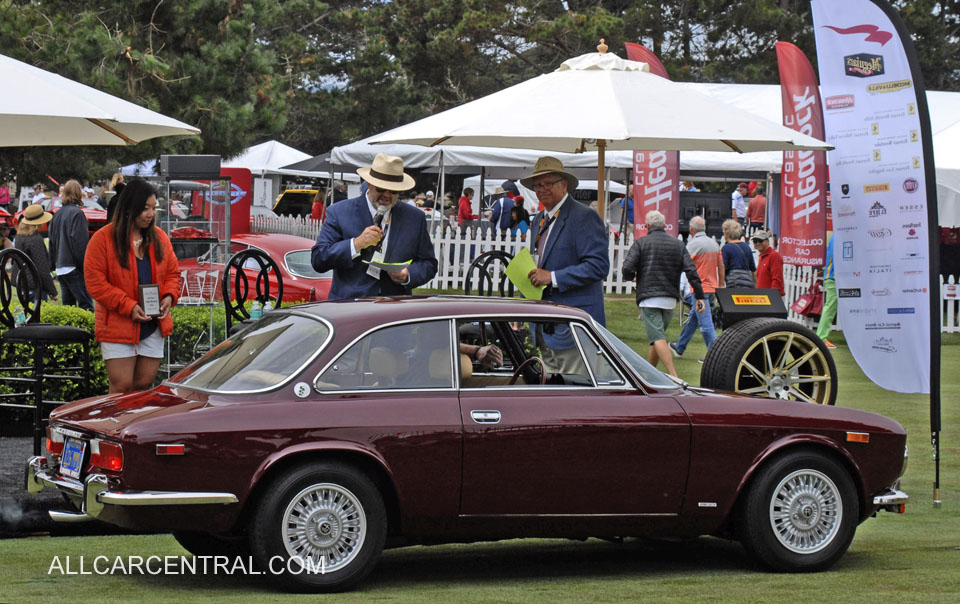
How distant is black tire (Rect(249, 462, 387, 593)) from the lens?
18.9 feet

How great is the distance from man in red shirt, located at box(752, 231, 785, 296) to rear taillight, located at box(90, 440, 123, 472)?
12.4m

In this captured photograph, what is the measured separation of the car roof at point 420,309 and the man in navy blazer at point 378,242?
4.73 ft

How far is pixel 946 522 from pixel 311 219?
2426 centimetres

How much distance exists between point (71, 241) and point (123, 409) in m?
8.65

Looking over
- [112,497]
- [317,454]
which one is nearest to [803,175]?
→ [317,454]

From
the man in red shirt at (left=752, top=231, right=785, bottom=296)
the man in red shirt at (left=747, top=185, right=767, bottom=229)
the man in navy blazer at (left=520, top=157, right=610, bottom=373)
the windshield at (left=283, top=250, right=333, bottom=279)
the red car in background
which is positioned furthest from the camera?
the man in red shirt at (left=747, top=185, right=767, bottom=229)

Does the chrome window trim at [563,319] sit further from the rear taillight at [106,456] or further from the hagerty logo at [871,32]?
the hagerty logo at [871,32]

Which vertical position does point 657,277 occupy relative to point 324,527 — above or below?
above

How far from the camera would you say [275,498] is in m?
5.74

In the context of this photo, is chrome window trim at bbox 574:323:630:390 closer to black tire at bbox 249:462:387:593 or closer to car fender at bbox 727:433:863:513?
car fender at bbox 727:433:863:513

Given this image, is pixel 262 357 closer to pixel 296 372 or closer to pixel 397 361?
pixel 296 372

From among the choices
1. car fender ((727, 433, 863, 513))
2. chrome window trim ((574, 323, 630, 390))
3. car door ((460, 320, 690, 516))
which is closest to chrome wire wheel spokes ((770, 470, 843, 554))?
car fender ((727, 433, 863, 513))

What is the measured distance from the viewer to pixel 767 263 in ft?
56.6

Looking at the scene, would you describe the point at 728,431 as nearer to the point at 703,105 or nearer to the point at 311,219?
the point at 703,105
